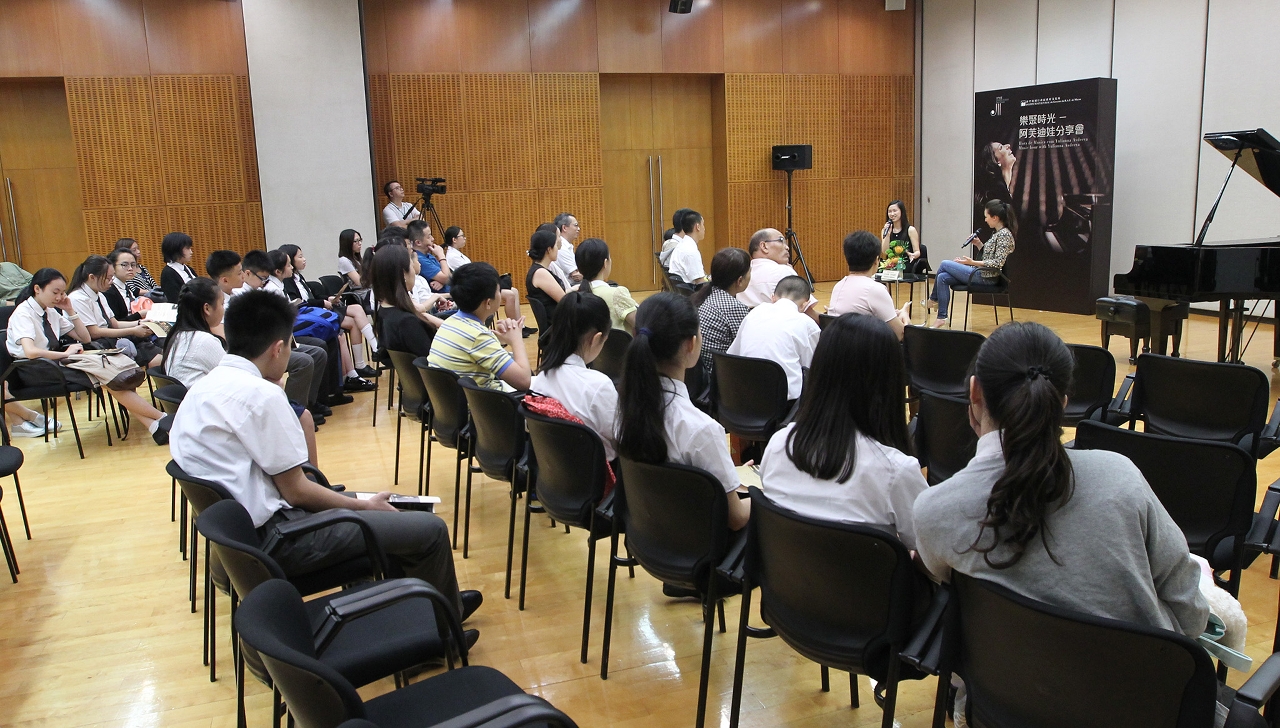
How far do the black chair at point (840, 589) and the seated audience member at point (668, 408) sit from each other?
1.04ft

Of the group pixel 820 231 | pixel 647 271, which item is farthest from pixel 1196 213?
pixel 647 271

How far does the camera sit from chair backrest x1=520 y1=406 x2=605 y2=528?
110 inches

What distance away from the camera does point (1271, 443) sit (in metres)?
3.34

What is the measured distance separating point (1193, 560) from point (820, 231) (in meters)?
11.3

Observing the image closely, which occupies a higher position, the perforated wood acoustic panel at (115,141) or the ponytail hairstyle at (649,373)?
the perforated wood acoustic panel at (115,141)

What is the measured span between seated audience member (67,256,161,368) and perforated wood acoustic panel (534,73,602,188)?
6.01 meters

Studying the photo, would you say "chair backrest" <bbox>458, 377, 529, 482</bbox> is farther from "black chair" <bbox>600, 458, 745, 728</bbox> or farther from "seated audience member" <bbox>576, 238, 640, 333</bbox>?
"seated audience member" <bbox>576, 238, 640, 333</bbox>

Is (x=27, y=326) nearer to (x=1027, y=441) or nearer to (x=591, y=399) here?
(x=591, y=399)

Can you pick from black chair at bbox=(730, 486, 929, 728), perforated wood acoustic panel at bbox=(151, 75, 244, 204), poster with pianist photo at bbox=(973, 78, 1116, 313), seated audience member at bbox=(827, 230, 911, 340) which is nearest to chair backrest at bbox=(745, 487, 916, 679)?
black chair at bbox=(730, 486, 929, 728)

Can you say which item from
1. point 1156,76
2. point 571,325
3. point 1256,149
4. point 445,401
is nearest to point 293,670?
point 571,325

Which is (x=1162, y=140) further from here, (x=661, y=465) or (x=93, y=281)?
(x=93, y=281)

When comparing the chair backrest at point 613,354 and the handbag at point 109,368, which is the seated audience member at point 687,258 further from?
the handbag at point 109,368

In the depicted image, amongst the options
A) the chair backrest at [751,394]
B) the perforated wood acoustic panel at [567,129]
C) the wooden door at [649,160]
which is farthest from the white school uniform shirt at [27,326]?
the wooden door at [649,160]

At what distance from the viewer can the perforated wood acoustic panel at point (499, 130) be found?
11.0 metres
